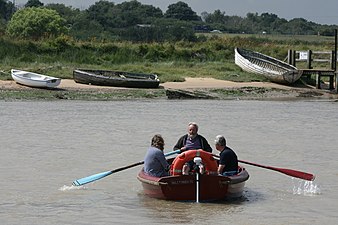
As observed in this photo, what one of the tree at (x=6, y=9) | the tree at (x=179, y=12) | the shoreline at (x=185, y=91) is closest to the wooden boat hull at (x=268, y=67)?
the shoreline at (x=185, y=91)

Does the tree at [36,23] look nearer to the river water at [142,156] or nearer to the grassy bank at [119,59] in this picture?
the grassy bank at [119,59]

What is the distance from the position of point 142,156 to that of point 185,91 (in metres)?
15.9

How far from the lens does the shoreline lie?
34281mm

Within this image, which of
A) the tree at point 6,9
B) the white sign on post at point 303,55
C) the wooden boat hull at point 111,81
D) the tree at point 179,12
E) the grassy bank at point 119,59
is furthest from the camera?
the tree at point 179,12

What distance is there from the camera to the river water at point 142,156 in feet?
45.6

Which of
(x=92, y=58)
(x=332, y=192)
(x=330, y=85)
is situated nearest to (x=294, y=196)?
(x=332, y=192)

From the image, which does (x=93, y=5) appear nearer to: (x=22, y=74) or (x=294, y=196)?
(x=22, y=74)

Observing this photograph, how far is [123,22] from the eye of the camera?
110m

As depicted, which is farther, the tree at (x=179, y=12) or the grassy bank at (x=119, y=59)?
the tree at (x=179, y=12)

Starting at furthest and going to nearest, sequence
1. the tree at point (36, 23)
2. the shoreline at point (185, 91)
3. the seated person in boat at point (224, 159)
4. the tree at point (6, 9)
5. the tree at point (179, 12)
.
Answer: the tree at point (179, 12) → the tree at point (6, 9) → the tree at point (36, 23) → the shoreline at point (185, 91) → the seated person in boat at point (224, 159)

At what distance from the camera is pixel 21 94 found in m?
33.8

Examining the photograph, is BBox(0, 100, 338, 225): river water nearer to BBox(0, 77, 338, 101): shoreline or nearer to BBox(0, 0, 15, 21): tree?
BBox(0, 77, 338, 101): shoreline

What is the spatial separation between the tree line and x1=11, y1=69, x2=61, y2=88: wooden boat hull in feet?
43.6

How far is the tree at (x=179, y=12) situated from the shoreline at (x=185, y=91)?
322ft
